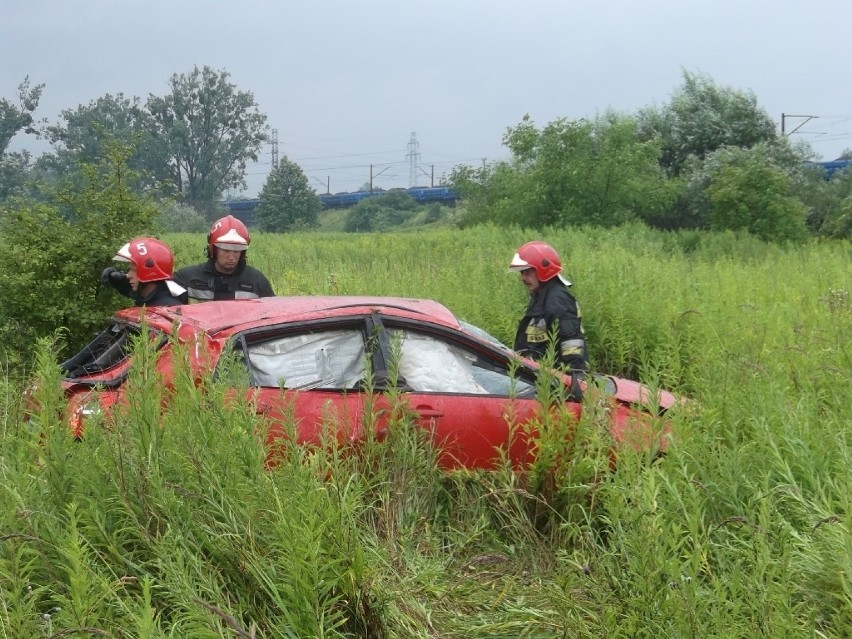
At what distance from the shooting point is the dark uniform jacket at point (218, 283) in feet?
25.3

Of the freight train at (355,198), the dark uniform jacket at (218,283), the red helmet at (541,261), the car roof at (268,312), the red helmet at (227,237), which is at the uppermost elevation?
the red helmet at (227,237)

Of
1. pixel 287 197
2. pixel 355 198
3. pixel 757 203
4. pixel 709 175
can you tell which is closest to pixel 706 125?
Answer: pixel 709 175

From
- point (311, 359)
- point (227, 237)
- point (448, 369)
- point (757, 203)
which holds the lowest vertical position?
point (757, 203)

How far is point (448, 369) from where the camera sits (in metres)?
5.44

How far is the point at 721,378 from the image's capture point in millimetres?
5305

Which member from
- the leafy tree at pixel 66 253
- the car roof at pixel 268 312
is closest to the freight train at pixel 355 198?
the leafy tree at pixel 66 253

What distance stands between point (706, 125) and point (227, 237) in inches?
1221

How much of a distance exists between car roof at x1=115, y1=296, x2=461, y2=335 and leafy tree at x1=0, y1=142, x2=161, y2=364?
305cm

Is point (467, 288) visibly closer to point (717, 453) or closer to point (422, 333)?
point (422, 333)

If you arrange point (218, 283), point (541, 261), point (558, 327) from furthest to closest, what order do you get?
point (218, 283), point (541, 261), point (558, 327)

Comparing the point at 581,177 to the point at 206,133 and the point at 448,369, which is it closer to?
the point at 448,369

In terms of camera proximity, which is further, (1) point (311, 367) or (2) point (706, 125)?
(2) point (706, 125)

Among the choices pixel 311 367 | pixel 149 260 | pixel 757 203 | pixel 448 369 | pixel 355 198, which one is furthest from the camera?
pixel 355 198

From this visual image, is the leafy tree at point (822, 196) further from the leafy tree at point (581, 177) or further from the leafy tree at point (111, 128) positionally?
the leafy tree at point (111, 128)
